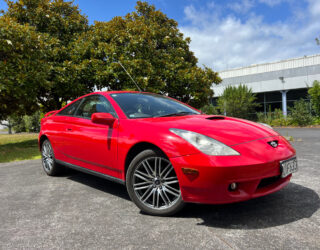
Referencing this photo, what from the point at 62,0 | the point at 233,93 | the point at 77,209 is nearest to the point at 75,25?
the point at 62,0

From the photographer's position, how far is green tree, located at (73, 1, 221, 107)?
12.6 m

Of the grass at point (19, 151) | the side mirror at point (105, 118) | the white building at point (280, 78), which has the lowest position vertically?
the grass at point (19, 151)

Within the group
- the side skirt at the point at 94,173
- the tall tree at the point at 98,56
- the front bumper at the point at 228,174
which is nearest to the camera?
the front bumper at the point at 228,174

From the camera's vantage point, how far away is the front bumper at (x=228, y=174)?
2.28 m

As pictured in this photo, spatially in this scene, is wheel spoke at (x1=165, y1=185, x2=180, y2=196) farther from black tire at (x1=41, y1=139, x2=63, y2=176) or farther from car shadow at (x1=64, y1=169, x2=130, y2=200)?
black tire at (x1=41, y1=139, x2=63, y2=176)

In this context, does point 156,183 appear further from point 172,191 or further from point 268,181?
point 268,181

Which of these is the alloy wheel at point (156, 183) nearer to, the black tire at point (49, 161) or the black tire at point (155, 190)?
the black tire at point (155, 190)

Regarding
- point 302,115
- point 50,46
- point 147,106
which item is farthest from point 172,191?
point 302,115

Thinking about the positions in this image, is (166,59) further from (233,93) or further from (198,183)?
(233,93)

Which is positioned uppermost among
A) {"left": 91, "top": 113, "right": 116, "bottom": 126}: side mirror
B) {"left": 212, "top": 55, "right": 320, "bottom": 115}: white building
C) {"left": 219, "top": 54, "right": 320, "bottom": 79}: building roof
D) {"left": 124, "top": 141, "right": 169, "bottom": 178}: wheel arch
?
{"left": 219, "top": 54, "right": 320, "bottom": 79}: building roof

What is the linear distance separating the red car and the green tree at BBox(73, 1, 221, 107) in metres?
9.04

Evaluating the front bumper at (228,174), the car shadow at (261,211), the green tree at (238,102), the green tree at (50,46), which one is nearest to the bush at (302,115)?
the green tree at (238,102)

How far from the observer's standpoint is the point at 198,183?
7.73ft

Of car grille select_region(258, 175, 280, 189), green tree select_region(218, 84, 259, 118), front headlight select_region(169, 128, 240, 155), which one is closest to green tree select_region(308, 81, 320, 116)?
green tree select_region(218, 84, 259, 118)
